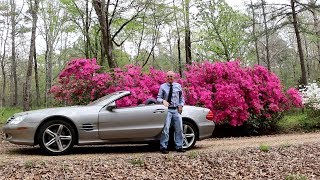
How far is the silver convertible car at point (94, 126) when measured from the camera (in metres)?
7.32

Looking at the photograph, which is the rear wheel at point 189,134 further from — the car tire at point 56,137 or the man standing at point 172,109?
the car tire at point 56,137

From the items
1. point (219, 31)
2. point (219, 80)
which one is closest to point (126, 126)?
point (219, 80)

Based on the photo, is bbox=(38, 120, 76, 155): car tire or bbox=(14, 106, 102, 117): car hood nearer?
bbox=(38, 120, 76, 155): car tire

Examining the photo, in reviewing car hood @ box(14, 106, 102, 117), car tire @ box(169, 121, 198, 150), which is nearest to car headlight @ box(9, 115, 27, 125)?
car hood @ box(14, 106, 102, 117)

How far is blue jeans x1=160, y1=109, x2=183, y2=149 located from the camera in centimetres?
780

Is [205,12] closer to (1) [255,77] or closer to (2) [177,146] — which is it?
(1) [255,77]

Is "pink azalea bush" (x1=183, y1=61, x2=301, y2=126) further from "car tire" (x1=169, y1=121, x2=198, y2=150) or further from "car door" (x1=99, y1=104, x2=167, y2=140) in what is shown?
"car door" (x1=99, y1=104, x2=167, y2=140)

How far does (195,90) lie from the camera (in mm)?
12172

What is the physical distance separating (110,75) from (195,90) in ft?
8.93

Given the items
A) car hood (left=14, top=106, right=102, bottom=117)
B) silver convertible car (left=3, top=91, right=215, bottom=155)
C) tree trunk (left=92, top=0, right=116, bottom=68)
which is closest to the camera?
silver convertible car (left=3, top=91, right=215, bottom=155)

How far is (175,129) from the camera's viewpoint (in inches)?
314

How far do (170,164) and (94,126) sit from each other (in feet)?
5.82

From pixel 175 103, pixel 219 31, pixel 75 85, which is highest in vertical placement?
pixel 219 31

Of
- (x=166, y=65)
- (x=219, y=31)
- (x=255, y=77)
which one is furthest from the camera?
(x=166, y=65)
